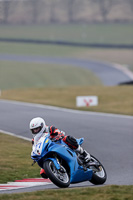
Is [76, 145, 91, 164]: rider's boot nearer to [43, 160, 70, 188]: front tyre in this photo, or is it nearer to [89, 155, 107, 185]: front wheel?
[89, 155, 107, 185]: front wheel

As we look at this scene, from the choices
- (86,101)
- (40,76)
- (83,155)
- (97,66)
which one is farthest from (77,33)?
(83,155)

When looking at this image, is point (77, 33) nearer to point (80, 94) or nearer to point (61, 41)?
point (61, 41)

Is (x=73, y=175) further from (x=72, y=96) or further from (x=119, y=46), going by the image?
(x=119, y=46)

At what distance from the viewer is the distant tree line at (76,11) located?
235ft

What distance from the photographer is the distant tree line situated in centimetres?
7150

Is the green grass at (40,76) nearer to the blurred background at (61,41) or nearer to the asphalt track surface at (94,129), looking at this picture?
the blurred background at (61,41)

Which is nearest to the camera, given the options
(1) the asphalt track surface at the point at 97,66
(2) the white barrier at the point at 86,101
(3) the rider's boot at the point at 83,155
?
(3) the rider's boot at the point at 83,155

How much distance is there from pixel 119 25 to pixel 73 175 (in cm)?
6497

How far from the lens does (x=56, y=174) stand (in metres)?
7.61

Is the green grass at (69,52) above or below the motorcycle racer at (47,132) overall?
above

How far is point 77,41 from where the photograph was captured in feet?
207

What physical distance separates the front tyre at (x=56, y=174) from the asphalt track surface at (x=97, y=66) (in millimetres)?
33593

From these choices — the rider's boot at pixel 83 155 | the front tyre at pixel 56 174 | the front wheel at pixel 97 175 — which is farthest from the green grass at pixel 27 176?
the rider's boot at pixel 83 155

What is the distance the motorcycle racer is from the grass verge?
16.5 metres
